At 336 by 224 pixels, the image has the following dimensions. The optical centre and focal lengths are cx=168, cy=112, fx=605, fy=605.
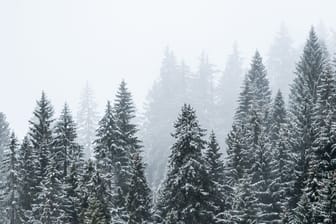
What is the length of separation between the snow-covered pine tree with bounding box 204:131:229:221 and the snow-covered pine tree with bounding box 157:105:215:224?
2.03ft

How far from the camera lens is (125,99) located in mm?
52625

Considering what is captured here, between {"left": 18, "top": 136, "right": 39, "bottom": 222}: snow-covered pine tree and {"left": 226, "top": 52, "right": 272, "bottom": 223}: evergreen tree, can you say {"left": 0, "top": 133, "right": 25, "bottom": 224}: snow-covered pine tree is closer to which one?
{"left": 18, "top": 136, "right": 39, "bottom": 222}: snow-covered pine tree

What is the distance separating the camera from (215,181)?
43750mm

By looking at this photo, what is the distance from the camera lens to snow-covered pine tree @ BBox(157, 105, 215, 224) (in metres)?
40.4

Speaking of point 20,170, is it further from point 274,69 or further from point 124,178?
point 274,69

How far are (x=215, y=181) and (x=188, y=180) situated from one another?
3.79 metres

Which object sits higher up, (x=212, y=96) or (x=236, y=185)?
(x=212, y=96)

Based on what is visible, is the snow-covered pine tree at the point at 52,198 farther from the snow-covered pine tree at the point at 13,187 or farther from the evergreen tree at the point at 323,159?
the evergreen tree at the point at 323,159

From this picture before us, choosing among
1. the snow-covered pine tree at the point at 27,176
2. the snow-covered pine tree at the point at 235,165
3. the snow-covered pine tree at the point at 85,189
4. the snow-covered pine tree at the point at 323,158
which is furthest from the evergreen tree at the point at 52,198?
the snow-covered pine tree at the point at 323,158

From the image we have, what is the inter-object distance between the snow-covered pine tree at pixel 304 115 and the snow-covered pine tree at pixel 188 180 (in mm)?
6640

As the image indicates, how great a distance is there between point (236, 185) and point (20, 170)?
1779 centimetres

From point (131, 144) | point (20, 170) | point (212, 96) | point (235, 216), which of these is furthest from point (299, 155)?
point (212, 96)

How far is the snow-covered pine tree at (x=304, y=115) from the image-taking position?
42.5 metres

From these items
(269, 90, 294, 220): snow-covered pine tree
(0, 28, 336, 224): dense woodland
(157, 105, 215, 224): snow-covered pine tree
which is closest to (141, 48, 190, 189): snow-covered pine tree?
(0, 28, 336, 224): dense woodland
